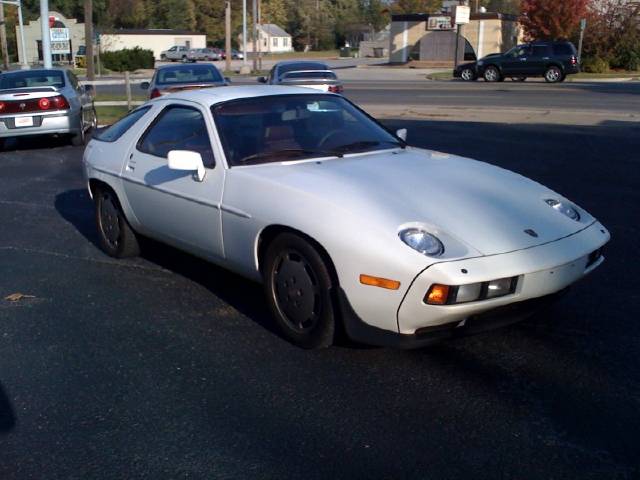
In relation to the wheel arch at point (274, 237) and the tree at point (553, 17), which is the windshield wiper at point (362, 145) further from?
the tree at point (553, 17)

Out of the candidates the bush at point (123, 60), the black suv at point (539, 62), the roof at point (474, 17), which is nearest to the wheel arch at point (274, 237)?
the black suv at point (539, 62)

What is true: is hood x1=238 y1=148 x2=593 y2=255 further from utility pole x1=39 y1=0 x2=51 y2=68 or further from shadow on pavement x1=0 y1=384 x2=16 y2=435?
utility pole x1=39 y1=0 x2=51 y2=68

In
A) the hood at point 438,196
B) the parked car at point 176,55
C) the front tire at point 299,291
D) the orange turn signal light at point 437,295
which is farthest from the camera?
the parked car at point 176,55

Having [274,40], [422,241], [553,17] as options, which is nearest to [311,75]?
[422,241]

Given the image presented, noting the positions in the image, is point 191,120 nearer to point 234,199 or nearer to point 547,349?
point 234,199

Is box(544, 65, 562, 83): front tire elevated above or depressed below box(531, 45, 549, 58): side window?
below

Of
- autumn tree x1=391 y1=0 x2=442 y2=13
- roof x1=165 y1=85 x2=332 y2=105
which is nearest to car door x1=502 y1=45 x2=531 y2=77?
roof x1=165 y1=85 x2=332 y2=105

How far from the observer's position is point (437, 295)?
4035mm

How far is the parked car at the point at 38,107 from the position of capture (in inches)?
557

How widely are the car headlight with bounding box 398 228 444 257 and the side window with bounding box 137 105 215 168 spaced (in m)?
1.69

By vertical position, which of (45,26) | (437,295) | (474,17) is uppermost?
(474,17)

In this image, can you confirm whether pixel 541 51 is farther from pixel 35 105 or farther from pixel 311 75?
pixel 35 105

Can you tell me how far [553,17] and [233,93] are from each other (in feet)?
142

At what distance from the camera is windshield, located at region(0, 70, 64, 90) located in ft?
49.3
